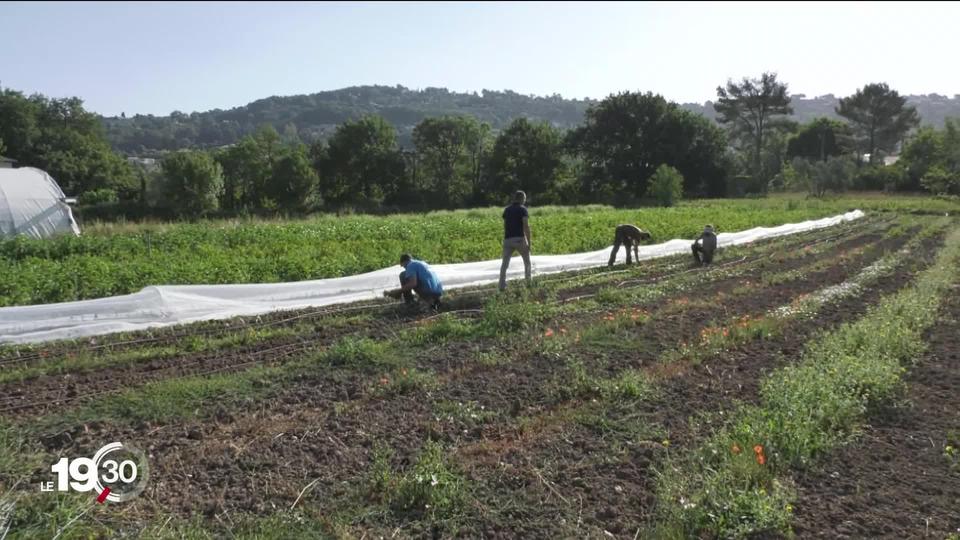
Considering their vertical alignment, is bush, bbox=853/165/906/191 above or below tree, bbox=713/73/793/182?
below

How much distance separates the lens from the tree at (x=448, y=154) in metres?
54.8

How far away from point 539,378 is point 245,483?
10.1 feet

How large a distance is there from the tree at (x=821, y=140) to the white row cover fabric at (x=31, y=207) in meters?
73.4

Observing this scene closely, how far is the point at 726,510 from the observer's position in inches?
137

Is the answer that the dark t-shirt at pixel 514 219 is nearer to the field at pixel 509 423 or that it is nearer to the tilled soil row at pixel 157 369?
the field at pixel 509 423

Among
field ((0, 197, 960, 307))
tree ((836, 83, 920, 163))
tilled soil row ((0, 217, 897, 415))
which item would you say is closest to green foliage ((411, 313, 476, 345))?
tilled soil row ((0, 217, 897, 415))

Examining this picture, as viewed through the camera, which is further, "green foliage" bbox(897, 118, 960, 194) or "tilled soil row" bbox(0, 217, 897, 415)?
"green foliage" bbox(897, 118, 960, 194)

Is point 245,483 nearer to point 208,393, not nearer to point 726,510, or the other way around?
point 208,393

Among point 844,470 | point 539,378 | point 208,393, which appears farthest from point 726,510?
point 208,393

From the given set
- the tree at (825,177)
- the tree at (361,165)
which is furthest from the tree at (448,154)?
the tree at (825,177)

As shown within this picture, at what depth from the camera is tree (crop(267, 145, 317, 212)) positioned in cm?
4812

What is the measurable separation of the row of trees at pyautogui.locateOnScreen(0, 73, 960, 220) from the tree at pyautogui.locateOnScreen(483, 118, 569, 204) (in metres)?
0.10

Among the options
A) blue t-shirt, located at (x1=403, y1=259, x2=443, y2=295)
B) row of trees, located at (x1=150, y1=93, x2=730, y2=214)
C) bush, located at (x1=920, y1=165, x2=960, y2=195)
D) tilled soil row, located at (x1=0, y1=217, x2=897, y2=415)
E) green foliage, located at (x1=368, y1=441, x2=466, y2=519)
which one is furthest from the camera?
row of trees, located at (x1=150, y1=93, x2=730, y2=214)

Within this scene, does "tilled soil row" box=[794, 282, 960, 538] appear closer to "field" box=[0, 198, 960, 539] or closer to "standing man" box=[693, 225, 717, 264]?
"field" box=[0, 198, 960, 539]
